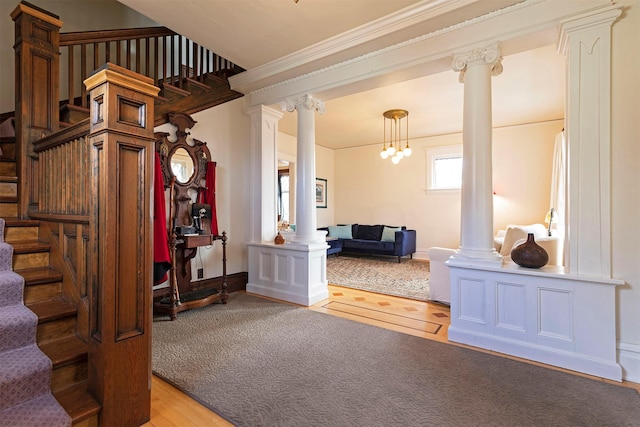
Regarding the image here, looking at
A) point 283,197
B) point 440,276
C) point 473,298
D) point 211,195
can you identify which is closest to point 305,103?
point 211,195

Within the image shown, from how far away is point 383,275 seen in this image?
17.4 feet

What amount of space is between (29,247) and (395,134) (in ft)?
20.9

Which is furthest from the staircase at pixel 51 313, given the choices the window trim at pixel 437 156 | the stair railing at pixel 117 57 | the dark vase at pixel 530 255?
the window trim at pixel 437 156

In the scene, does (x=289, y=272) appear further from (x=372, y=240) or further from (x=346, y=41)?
(x=372, y=240)

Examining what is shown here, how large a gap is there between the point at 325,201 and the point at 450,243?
3.24m

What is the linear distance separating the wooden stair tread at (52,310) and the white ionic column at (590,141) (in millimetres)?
3354

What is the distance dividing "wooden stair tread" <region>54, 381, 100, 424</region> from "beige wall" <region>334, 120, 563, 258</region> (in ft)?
21.3

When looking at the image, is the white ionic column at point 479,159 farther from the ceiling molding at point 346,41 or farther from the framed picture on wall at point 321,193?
the framed picture on wall at point 321,193

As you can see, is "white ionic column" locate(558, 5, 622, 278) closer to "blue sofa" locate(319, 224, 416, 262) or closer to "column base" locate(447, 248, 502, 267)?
"column base" locate(447, 248, 502, 267)

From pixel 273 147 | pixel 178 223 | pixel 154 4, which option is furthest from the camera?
pixel 273 147

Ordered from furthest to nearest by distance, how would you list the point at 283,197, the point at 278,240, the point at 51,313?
the point at 283,197
the point at 278,240
the point at 51,313

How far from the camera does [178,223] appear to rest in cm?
365

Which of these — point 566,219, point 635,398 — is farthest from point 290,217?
point 635,398

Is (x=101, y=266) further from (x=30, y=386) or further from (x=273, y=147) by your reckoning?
(x=273, y=147)
